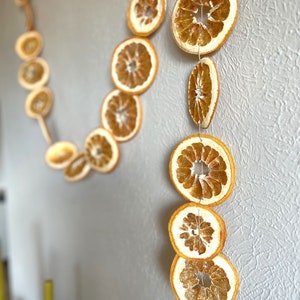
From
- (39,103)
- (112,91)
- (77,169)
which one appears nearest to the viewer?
(112,91)

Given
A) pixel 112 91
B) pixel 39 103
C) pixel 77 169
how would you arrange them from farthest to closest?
pixel 39 103, pixel 77 169, pixel 112 91

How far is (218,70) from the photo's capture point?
0.60 m

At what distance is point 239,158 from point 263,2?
0.26m

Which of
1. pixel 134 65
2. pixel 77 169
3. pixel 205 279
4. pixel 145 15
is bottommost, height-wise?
pixel 205 279

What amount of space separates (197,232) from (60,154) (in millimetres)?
575

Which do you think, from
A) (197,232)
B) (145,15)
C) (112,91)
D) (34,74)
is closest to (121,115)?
(112,91)

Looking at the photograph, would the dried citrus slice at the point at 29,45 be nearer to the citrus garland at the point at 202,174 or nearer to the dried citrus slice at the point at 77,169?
the dried citrus slice at the point at 77,169

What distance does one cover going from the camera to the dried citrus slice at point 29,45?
1096mm

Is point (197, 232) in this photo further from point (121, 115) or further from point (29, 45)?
point (29, 45)

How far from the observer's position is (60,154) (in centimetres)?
103

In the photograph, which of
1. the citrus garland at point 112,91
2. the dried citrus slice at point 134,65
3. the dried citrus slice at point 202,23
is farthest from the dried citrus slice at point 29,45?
the dried citrus slice at point 202,23

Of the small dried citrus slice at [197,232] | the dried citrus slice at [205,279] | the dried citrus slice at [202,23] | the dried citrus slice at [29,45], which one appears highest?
the dried citrus slice at [29,45]

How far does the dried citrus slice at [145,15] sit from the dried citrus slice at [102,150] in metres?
0.27

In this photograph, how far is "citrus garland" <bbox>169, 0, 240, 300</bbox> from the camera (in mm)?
584
